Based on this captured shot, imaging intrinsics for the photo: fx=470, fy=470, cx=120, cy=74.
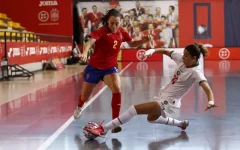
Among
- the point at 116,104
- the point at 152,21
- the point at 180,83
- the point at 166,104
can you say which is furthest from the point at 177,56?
the point at 152,21

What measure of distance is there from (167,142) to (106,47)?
1.61 m

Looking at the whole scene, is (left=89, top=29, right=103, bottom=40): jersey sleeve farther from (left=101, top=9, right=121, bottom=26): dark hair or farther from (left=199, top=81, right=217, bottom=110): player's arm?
(left=199, top=81, right=217, bottom=110): player's arm

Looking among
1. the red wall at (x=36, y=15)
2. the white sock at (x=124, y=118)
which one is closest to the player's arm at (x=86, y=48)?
the white sock at (x=124, y=118)

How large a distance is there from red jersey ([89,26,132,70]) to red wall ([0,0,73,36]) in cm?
2441

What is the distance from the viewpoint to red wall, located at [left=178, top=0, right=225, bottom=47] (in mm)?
32219

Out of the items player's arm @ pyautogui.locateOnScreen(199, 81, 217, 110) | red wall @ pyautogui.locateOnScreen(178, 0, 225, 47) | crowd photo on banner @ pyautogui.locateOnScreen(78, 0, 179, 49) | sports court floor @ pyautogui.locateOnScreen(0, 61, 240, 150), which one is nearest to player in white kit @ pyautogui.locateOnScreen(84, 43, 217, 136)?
player's arm @ pyautogui.locateOnScreen(199, 81, 217, 110)

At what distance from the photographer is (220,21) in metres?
32.5

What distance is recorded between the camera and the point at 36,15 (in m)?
30.7

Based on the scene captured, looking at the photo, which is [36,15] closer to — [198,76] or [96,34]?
[96,34]

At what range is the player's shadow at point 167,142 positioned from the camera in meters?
5.86

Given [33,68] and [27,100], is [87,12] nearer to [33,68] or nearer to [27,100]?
[33,68]

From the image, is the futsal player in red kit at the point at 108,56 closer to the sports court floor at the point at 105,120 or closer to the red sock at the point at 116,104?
the red sock at the point at 116,104

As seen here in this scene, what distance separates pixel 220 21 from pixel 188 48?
27.2m

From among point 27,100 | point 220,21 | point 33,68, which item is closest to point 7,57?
point 33,68
